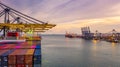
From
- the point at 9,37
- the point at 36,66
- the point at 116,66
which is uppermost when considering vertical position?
the point at 9,37

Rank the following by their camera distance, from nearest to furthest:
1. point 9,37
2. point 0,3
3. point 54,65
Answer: point 9,37, point 0,3, point 54,65

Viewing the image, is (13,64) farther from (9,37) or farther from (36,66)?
(9,37)

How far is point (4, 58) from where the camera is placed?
66.4 feet

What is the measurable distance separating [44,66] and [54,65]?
12.8 ft

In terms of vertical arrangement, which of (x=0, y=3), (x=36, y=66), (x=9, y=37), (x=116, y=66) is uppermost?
(x=0, y=3)

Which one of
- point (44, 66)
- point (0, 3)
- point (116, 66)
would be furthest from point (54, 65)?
point (0, 3)

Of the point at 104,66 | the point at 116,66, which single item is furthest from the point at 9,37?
the point at 116,66

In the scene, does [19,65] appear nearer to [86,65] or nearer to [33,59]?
[33,59]

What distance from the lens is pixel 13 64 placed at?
66.7ft

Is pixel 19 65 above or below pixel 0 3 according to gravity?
below

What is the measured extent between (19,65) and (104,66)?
4544 centimetres

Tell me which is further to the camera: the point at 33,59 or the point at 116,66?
the point at 116,66

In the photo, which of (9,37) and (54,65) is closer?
(9,37)

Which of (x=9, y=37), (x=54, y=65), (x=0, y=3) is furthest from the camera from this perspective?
(x=54, y=65)
